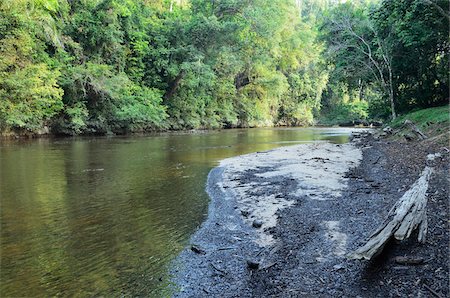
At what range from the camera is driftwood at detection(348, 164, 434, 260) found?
10.7 feet

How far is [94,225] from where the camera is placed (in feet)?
17.1

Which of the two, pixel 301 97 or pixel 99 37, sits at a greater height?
pixel 99 37

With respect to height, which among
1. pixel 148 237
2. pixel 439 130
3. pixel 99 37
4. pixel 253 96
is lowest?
pixel 148 237

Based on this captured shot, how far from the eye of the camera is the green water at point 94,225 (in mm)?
3525

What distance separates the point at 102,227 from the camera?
16.8 feet

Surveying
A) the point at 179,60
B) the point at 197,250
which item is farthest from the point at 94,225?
the point at 179,60

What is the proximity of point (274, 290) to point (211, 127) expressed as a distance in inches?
1218

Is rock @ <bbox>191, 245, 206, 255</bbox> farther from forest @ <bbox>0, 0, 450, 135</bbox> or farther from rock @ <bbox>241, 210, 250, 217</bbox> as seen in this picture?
forest @ <bbox>0, 0, 450, 135</bbox>

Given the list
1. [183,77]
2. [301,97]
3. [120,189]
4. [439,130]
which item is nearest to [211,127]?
[183,77]

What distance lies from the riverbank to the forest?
8.15 metres

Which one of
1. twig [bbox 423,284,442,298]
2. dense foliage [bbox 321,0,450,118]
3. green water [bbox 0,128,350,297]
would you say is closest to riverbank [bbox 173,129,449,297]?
twig [bbox 423,284,442,298]

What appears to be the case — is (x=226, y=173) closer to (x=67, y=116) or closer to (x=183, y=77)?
(x=67, y=116)

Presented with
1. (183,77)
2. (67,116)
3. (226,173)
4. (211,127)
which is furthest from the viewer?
(211,127)

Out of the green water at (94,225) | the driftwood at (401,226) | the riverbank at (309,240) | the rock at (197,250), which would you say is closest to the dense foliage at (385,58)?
the riverbank at (309,240)
